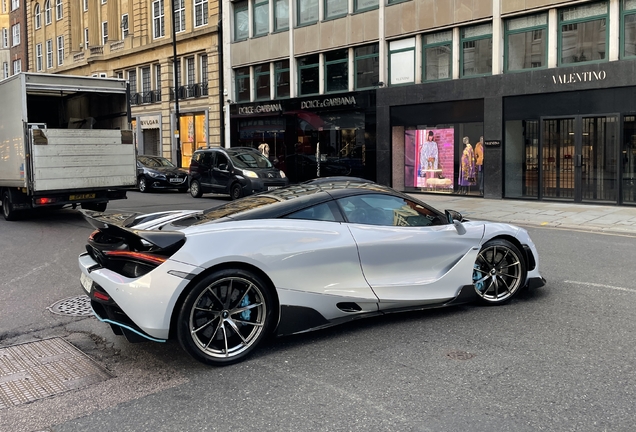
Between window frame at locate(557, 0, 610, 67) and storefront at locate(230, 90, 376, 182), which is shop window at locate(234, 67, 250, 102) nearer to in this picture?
storefront at locate(230, 90, 376, 182)

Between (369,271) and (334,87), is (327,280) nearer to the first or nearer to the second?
(369,271)

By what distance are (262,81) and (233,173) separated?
1011 centimetres

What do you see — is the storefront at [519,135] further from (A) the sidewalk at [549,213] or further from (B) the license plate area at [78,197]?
(B) the license plate area at [78,197]

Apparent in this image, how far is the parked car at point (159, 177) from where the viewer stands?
23.5m

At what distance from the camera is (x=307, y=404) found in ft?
12.5

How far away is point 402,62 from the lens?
2261cm

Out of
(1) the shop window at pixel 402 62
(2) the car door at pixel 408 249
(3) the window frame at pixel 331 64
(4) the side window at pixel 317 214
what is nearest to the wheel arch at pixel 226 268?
(4) the side window at pixel 317 214

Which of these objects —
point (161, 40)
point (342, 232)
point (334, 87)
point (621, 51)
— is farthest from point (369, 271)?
point (161, 40)

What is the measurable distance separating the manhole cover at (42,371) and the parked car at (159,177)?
61.9 feet

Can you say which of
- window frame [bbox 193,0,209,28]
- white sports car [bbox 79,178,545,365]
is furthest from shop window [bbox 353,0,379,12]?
white sports car [bbox 79,178,545,365]

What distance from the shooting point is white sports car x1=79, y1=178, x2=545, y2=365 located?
173 inches

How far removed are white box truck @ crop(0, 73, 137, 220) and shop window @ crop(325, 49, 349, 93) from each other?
12.4 m

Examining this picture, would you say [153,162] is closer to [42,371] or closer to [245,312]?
[42,371]

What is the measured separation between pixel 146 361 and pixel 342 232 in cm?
189
